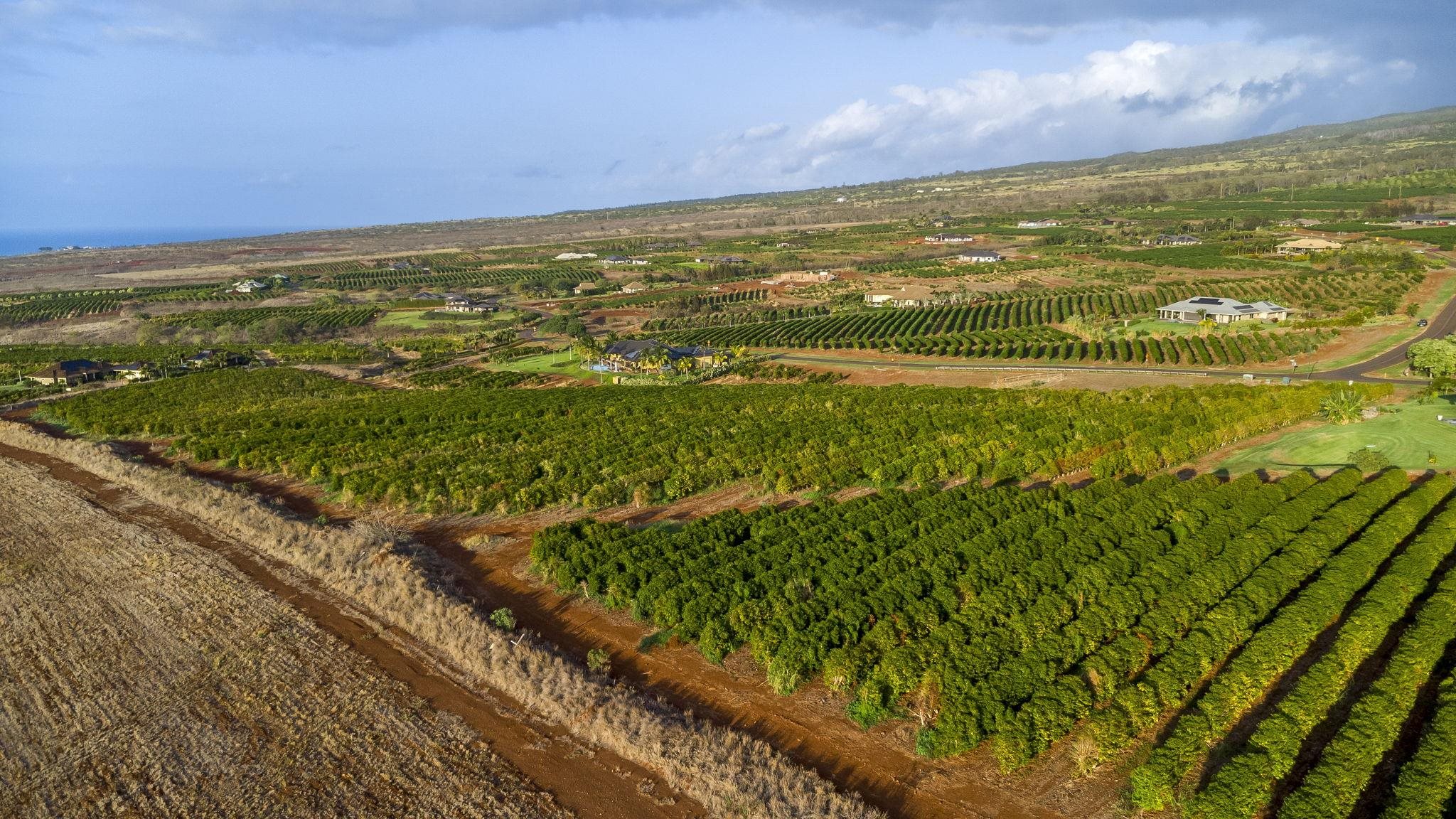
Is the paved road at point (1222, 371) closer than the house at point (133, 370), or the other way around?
the paved road at point (1222, 371)

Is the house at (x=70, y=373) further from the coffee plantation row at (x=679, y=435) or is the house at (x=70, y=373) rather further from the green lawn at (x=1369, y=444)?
the green lawn at (x=1369, y=444)

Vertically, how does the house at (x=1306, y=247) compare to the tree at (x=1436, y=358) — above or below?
above

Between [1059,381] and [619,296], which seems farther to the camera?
[619,296]

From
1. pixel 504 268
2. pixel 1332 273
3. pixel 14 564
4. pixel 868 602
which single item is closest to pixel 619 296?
pixel 504 268

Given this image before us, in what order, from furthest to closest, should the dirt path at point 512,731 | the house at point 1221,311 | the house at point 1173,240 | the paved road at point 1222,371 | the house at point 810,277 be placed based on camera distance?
1. the house at point 1173,240
2. the house at point 810,277
3. the house at point 1221,311
4. the paved road at point 1222,371
5. the dirt path at point 512,731

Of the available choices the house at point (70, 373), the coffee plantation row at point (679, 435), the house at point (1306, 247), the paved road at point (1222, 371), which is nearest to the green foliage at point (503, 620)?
the coffee plantation row at point (679, 435)

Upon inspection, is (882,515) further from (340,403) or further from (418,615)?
(340,403)

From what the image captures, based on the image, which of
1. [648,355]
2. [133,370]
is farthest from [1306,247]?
[133,370]
